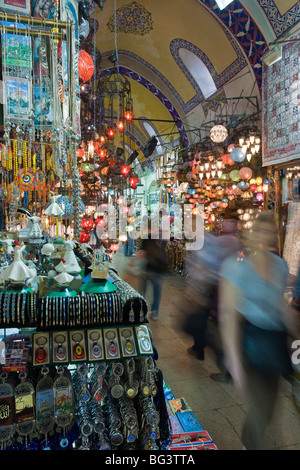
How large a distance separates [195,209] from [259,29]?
6.10 meters

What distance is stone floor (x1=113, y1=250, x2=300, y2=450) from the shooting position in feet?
7.75

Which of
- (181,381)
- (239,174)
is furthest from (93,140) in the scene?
(181,381)

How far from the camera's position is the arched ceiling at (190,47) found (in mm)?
7942

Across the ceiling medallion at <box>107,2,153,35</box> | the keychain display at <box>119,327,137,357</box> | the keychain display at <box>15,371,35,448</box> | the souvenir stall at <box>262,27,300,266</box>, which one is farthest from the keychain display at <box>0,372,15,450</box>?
the ceiling medallion at <box>107,2,153,35</box>

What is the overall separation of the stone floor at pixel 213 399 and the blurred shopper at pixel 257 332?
13.8 inches

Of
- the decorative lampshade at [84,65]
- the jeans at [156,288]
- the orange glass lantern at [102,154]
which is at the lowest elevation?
the jeans at [156,288]

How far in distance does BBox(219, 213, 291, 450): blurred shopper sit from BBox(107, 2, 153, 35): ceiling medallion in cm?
1114

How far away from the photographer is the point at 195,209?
12344mm

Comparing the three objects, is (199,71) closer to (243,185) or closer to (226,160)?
(226,160)

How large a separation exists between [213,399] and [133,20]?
12095 mm

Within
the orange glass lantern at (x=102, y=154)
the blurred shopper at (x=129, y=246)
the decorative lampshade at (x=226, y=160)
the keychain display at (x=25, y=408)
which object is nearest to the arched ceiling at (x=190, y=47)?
the decorative lampshade at (x=226, y=160)

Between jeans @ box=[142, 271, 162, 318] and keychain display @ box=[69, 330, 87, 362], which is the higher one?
keychain display @ box=[69, 330, 87, 362]

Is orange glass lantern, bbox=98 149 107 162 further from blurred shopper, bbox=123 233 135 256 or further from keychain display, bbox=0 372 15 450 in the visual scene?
keychain display, bbox=0 372 15 450

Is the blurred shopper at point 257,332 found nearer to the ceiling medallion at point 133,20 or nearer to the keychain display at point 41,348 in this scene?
the keychain display at point 41,348
